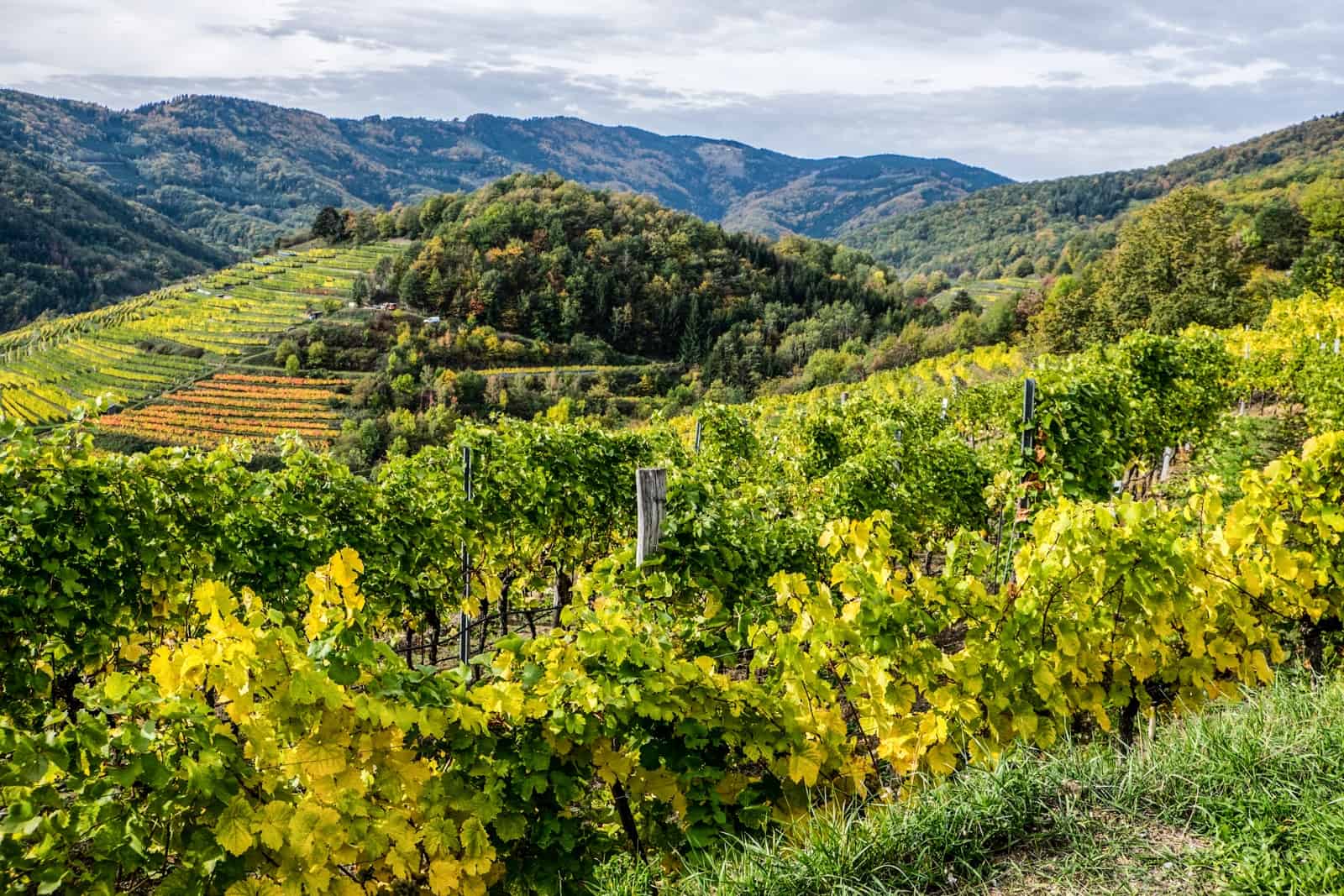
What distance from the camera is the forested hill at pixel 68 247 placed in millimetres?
98125

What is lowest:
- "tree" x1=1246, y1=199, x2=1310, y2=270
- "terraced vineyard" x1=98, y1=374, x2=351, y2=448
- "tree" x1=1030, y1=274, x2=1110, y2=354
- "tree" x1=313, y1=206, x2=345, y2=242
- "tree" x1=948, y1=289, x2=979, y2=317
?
"terraced vineyard" x1=98, y1=374, x2=351, y2=448

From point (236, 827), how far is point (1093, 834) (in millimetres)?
2564

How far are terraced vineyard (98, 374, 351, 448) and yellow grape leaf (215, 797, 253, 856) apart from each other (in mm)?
45379

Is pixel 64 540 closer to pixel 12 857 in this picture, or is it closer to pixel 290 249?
pixel 12 857

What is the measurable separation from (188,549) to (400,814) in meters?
3.21

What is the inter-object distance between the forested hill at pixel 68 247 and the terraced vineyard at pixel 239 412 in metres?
59.7

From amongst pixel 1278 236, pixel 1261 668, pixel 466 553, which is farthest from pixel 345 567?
pixel 1278 236

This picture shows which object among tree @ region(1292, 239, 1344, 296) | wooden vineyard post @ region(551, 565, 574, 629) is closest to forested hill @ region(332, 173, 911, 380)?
tree @ region(1292, 239, 1344, 296)

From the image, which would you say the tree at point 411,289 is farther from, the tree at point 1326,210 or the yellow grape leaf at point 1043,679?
the yellow grape leaf at point 1043,679

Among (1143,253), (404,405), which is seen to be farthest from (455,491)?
(404,405)

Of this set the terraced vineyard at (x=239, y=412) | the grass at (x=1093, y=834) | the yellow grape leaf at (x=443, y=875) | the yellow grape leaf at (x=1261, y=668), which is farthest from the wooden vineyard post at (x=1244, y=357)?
the terraced vineyard at (x=239, y=412)

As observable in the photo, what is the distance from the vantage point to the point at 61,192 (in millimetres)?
122250

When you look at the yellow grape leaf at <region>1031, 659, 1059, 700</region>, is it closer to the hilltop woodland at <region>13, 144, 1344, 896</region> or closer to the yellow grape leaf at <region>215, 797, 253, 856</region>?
the hilltop woodland at <region>13, 144, 1344, 896</region>

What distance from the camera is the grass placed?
230 cm
